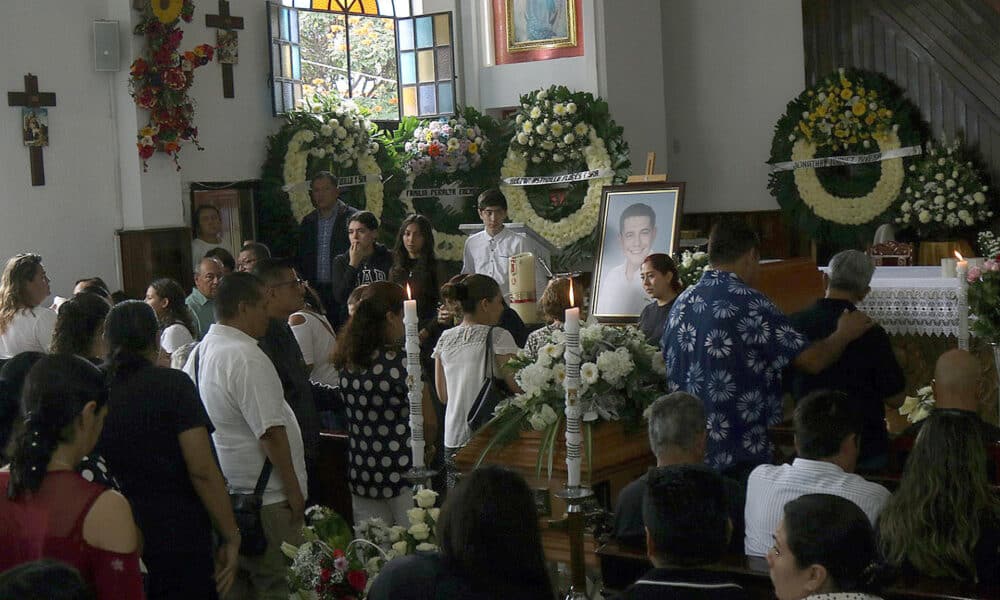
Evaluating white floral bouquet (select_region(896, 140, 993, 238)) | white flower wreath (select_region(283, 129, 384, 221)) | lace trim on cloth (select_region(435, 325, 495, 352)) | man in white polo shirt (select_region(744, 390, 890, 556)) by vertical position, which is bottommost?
man in white polo shirt (select_region(744, 390, 890, 556))

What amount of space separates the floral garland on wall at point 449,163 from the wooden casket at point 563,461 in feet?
25.8

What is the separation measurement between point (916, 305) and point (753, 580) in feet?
14.1

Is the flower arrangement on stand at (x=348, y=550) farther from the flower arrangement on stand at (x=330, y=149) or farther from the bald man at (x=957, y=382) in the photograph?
the flower arrangement on stand at (x=330, y=149)

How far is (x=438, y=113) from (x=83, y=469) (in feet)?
34.4

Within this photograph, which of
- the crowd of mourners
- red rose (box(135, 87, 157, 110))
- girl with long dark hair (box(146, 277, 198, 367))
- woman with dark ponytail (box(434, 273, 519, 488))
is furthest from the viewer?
red rose (box(135, 87, 157, 110))

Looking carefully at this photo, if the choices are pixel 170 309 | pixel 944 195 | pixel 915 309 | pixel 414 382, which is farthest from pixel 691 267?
pixel 944 195

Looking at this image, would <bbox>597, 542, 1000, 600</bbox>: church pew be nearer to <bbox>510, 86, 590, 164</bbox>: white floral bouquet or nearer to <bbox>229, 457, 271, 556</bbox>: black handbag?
<bbox>229, 457, 271, 556</bbox>: black handbag

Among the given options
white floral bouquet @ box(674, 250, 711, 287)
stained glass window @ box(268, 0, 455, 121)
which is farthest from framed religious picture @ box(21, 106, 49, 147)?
white floral bouquet @ box(674, 250, 711, 287)

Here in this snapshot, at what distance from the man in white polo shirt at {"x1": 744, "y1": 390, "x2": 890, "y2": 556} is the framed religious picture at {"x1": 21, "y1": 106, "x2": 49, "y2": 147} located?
796 centimetres

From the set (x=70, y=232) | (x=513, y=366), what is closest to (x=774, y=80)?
(x=70, y=232)

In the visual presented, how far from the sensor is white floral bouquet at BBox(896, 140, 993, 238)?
1154cm

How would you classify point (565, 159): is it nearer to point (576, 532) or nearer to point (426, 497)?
point (426, 497)

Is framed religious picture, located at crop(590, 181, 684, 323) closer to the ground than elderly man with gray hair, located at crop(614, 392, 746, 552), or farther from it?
farther from it

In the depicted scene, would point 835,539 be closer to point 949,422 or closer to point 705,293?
point 949,422
